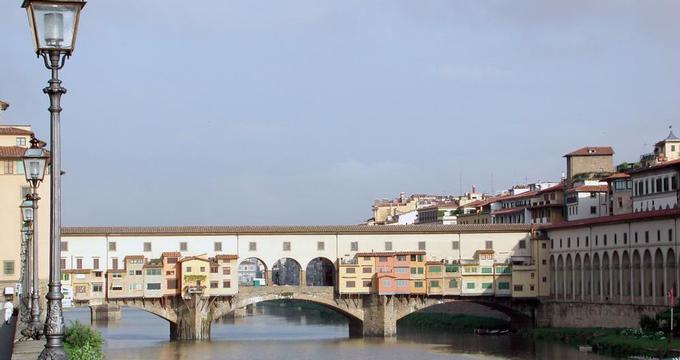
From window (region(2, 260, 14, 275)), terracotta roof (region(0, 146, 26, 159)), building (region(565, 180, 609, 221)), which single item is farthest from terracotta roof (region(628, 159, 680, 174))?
window (region(2, 260, 14, 275))

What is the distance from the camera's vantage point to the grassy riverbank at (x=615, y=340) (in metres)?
46.1

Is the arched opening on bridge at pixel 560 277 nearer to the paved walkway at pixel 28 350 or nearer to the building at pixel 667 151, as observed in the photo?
the building at pixel 667 151

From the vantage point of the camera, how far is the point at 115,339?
6359 cm

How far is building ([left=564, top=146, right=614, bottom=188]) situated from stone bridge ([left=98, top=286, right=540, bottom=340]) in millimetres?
23712

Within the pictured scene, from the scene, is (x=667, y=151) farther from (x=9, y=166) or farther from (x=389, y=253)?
(x=9, y=166)

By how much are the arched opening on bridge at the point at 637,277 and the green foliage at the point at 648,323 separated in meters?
3.18

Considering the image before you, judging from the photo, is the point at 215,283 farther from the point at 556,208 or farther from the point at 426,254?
the point at 556,208

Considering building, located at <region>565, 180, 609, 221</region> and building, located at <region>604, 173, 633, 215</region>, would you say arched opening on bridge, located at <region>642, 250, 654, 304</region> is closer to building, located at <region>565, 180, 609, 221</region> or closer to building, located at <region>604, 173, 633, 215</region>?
building, located at <region>604, 173, 633, 215</region>

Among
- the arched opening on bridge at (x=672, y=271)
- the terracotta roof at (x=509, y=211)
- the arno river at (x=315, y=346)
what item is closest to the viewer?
the arno river at (x=315, y=346)

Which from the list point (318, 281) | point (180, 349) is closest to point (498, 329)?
point (180, 349)

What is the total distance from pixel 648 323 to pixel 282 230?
2302 cm

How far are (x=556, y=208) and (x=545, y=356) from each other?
120 feet

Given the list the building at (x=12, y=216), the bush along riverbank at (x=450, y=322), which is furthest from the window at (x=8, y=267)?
the bush along riverbank at (x=450, y=322)

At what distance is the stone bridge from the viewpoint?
63344 millimetres
